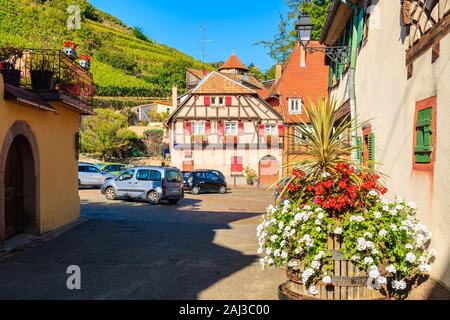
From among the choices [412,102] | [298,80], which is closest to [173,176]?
[412,102]

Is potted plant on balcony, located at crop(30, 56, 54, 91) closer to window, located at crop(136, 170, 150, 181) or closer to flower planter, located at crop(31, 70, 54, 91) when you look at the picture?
flower planter, located at crop(31, 70, 54, 91)

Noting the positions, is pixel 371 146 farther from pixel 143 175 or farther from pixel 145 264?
pixel 143 175

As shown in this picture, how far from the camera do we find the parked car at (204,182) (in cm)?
3394

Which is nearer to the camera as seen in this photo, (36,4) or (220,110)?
(220,110)

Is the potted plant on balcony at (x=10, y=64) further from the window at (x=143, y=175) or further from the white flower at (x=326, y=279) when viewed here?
the window at (x=143, y=175)

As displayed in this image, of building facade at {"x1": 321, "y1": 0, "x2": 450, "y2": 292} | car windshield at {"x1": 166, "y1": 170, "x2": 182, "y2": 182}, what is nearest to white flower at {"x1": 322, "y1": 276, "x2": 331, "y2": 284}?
building facade at {"x1": 321, "y1": 0, "x2": 450, "y2": 292}

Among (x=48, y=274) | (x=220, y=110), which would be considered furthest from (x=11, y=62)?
(x=220, y=110)

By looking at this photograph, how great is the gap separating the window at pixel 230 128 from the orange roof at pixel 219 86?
8.44 ft

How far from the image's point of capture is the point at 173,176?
24.6 m

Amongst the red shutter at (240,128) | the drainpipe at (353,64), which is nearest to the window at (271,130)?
the red shutter at (240,128)

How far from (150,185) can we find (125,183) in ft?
4.83
